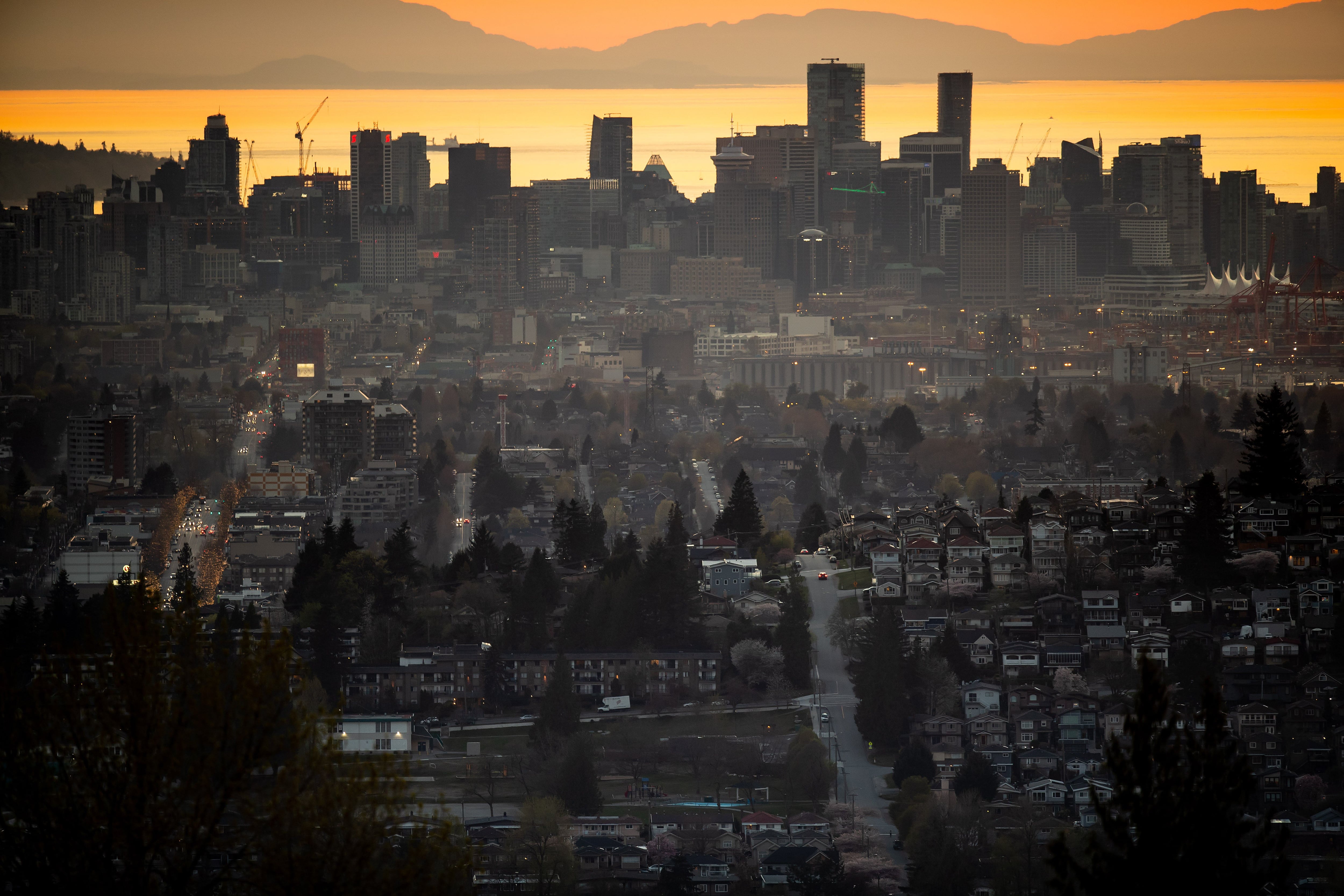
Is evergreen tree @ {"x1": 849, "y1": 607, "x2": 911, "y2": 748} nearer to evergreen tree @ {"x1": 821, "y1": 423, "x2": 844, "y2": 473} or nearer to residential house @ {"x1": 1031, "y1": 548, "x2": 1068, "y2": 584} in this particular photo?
residential house @ {"x1": 1031, "y1": 548, "x2": 1068, "y2": 584}

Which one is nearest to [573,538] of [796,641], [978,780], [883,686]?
[796,641]

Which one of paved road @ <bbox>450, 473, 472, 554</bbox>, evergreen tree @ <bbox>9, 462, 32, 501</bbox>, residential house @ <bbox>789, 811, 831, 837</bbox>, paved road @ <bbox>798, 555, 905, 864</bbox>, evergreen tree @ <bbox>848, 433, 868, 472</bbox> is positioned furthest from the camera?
evergreen tree @ <bbox>848, 433, 868, 472</bbox>

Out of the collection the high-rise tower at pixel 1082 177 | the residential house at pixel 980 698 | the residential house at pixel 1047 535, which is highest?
the high-rise tower at pixel 1082 177

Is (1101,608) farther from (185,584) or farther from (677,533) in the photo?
(185,584)

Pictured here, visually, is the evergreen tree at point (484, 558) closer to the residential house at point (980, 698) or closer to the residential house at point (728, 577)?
the residential house at point (728, 577)

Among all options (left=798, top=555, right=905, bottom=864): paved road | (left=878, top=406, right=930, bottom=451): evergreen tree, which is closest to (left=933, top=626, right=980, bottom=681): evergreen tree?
(left=798, top=555, right=905, bottom=864): paved road

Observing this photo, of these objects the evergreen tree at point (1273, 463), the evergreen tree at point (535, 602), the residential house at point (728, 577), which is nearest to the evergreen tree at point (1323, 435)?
the evergreen tree at point (1273, 463)

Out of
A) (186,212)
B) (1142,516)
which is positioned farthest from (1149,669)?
(186,212)
